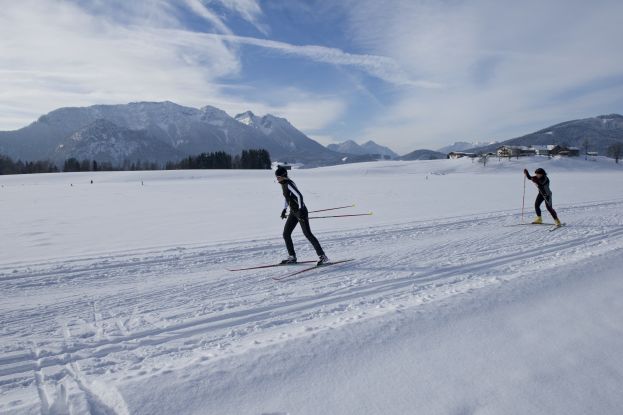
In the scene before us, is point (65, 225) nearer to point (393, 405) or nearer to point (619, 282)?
point (393, 405)

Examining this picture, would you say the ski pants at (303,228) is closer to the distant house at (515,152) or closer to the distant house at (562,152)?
the distant house at (515,152)

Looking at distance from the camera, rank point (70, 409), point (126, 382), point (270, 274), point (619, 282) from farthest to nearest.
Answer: point (270, 274)
point (619, 282)
point (126, 382)
point (70, 409)

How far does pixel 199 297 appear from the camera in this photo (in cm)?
566

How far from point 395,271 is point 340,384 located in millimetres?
3735

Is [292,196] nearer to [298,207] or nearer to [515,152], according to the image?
[298,207]

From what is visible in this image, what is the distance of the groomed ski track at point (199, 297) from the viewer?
3.64 meters

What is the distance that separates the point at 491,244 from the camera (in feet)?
29.2

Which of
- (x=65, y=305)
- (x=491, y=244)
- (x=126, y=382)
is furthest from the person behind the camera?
(x=491, y=244)

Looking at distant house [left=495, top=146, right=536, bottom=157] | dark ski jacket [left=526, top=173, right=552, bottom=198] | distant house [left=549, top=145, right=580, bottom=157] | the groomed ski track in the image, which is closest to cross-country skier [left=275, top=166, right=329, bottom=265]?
→ the groomed ski track

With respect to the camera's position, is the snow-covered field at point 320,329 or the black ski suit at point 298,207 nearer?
the snow-covered field at point 320,329

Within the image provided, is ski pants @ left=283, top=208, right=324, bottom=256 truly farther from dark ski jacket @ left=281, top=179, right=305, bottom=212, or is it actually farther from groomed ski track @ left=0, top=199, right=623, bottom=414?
groomed ski track @ left=0, top=199, right=623, bottom=414

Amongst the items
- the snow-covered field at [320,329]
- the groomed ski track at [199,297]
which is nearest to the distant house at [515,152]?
the groomed ski track at [199,297]

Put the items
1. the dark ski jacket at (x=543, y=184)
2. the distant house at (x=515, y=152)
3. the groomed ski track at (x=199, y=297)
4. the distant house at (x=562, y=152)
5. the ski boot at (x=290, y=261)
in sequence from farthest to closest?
the distant house at (x=562, y=152) → the distant house at (x=515, y=152) → the dark ski jacket at (x=543, y=184) → the ski boot at (x=290, y=261) → the groomed ski track at (x=199, y=297)

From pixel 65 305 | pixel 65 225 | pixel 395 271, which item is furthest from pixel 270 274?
pixel 65 225
